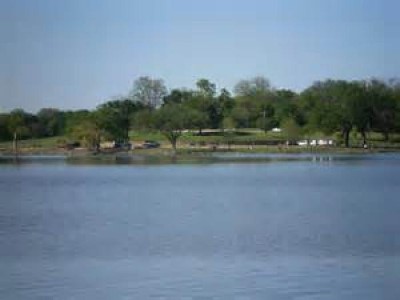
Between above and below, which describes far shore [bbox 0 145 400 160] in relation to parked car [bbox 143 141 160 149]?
below

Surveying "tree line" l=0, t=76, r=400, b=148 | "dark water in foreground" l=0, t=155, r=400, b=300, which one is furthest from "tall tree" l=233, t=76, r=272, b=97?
"dark water in foreground" l=0, t=155, r=400, b=300

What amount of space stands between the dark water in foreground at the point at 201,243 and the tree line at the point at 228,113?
247ft

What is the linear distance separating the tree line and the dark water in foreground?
75191 mm

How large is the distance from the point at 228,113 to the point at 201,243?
13767 cm

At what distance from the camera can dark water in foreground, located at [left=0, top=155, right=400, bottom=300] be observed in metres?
21.1

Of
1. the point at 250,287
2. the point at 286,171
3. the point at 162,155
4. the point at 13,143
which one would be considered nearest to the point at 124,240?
the point at 250,287

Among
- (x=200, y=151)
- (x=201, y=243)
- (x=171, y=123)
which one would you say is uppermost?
(x=171, y=123)

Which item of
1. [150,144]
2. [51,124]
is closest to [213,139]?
[150,144]

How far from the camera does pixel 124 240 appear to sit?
29578 mm

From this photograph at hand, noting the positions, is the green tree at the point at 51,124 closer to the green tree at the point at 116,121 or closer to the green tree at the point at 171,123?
the green tree at the point at 116,121

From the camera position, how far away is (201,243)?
2848cm

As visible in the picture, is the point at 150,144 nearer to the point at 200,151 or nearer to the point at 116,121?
the point at 116,121

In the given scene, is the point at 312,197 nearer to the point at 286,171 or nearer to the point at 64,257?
the point at 64,257

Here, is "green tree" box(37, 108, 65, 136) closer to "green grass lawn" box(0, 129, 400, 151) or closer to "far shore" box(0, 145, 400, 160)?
"green grass lawn" box(0, 129, 400, 151)
